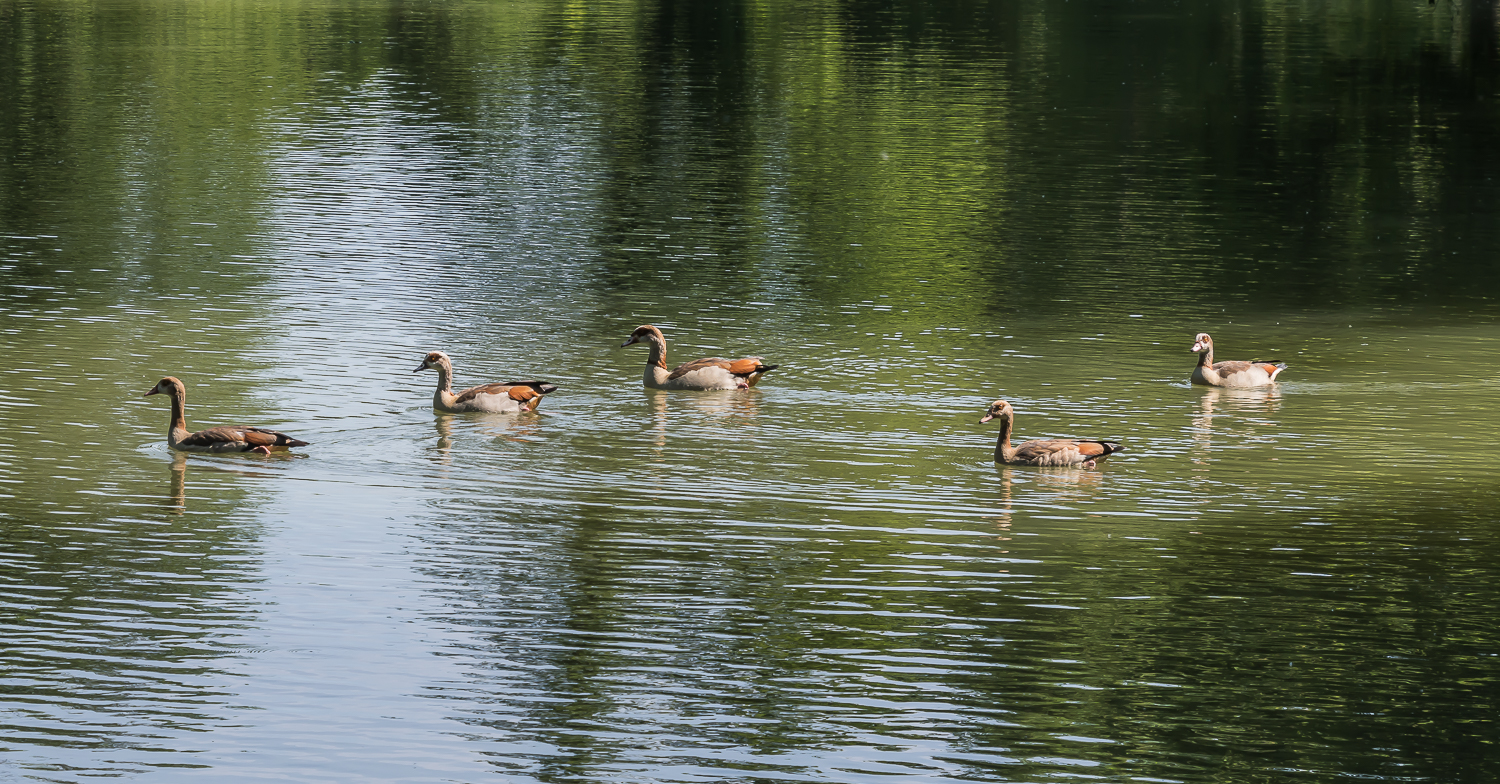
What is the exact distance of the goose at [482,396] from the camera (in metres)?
Answer: 23.6

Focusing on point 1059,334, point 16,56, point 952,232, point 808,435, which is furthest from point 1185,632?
A: point 16,56

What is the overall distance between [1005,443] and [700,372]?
5.40m

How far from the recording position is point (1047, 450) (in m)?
21.1

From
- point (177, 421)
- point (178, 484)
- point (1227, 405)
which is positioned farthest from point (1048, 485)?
point (177, 421)

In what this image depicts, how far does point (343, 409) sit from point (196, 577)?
269 inches

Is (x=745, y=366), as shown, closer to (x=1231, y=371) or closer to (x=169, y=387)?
(x=1231, y=371)

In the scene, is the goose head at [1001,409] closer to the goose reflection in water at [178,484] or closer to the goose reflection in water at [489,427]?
the goose reflection in water at [489,427]

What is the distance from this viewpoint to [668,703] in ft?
45.8

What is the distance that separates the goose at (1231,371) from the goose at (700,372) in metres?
5.46

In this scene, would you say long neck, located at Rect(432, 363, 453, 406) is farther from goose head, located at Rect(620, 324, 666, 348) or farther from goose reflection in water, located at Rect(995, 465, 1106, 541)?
goose reflection in water, located at Rect(995, 465, 1106, 541)

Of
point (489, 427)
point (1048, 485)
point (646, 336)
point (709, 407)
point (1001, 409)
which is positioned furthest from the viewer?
point (646, 336)

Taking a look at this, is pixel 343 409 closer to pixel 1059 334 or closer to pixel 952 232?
pixel 1059 334

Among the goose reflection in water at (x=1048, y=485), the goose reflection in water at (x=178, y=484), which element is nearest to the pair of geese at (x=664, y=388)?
the goose reflection in water at (x=1048, y=485)

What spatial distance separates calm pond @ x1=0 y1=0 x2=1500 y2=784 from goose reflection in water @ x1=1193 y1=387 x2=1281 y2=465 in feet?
0.25
